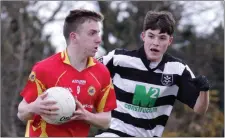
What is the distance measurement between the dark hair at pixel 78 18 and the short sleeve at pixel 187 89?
1.29 meters

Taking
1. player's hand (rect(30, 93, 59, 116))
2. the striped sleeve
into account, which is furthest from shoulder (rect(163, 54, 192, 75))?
player's hand (rect(30, 93, 59, 116))

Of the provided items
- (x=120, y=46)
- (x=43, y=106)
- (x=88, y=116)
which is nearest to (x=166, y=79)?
(x=88, y=116)

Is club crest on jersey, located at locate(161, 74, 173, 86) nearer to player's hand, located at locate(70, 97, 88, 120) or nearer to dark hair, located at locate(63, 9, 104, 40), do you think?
dark hair, located at locate(63, 9, 104, 40)

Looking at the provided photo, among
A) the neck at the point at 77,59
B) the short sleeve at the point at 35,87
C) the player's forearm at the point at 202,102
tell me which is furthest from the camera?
the player's forearm at the point at 202,102

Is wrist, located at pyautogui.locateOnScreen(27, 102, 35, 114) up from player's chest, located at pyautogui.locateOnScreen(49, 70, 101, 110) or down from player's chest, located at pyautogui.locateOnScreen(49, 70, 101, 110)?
down

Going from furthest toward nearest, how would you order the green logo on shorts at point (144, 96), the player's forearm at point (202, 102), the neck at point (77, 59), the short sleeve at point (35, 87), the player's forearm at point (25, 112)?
the green logo on shorts at point (144, 96), the player's forearm at point (202, 102), the neck at point (77, 59), the short sleeve at point (35, 87), the player's forearm at point (25, 112)

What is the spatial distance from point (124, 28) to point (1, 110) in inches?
212

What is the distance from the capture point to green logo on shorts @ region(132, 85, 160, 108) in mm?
5977

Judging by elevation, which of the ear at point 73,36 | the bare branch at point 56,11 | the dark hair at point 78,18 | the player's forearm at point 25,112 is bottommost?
the bare branch at point 56,11

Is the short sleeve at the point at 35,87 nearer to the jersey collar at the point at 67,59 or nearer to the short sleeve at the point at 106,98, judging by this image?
the jersey collar at the point at 67,59

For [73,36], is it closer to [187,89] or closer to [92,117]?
[92,117]

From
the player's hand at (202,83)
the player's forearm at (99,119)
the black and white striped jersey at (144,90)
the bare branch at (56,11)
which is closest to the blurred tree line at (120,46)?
the bare branch at (56,11)

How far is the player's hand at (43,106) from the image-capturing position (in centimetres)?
482

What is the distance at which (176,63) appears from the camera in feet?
20.1
